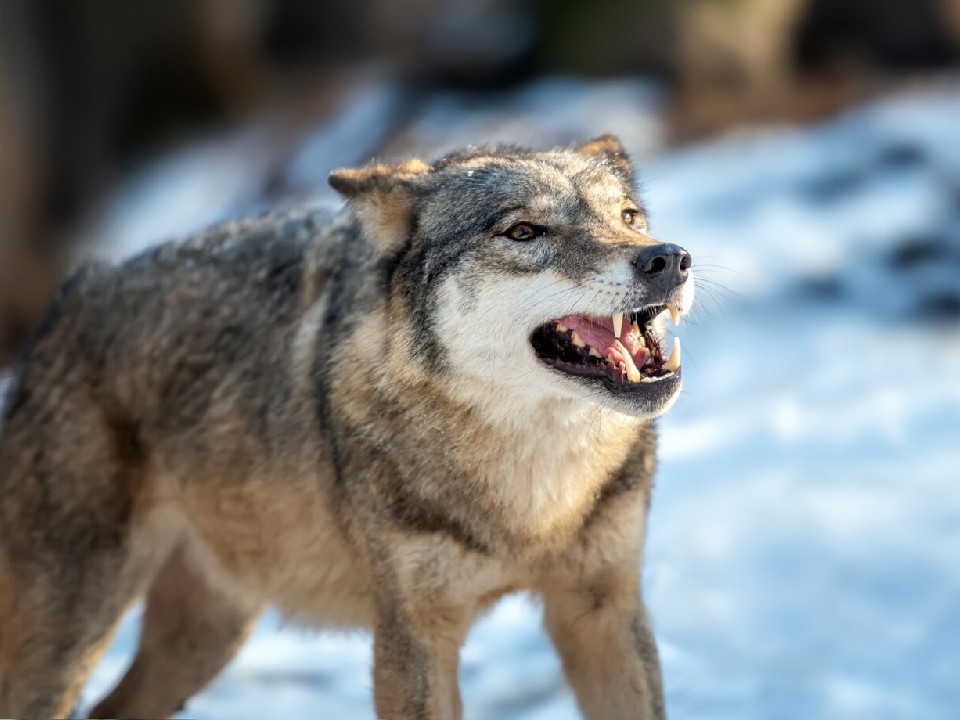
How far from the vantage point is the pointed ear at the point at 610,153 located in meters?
4.12

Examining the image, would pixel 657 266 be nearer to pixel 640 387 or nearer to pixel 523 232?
pixel 640 387

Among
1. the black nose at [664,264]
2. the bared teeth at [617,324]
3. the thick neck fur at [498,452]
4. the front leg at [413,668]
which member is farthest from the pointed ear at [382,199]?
the front leg at [413,668]

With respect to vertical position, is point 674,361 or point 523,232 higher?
point 523,232

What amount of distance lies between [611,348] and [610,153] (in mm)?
913

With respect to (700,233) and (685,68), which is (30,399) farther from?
(685,68)

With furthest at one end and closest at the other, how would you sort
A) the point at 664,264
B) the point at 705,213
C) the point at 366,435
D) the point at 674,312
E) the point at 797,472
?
the point at 705,213
the point at 797,472
the point at 366,435
the point at 674,312
the point at 664,264

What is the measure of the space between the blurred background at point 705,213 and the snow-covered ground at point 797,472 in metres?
0.02

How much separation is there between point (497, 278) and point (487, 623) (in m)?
2.77

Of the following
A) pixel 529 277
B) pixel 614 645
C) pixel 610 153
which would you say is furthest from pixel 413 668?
pixel 610 153

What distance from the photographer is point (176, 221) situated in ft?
42.6

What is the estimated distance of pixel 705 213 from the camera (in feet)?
32.5

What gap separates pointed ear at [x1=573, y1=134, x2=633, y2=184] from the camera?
412 centimetres

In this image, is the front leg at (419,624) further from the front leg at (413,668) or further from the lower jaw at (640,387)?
the lower jaw at (640,387)

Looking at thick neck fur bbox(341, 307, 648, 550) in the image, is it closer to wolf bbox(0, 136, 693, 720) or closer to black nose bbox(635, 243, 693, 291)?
wolf bbox(0, 136, 693, 720)
